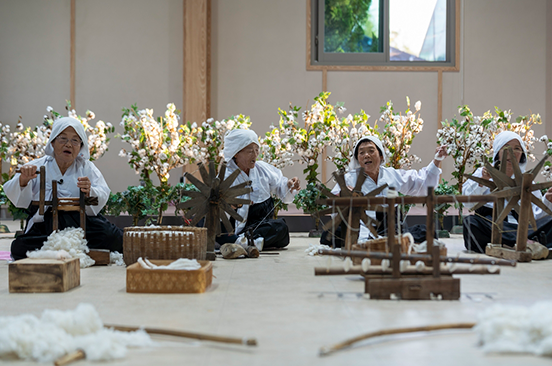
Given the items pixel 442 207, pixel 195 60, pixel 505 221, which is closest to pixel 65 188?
pixel 505 221

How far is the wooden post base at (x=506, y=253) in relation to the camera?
4.01 meters

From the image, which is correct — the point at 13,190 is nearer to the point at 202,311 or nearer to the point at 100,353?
the point at 202,311

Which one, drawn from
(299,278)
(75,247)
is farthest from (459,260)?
(75,247)

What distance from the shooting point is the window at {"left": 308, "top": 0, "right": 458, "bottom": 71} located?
873 cm

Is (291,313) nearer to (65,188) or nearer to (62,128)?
(65,188)

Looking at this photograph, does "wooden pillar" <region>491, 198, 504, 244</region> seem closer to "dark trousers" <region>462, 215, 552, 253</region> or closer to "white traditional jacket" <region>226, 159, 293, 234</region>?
"dark trousers" <region>462, 215, 552, 253</region>

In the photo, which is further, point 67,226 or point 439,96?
point 439,96

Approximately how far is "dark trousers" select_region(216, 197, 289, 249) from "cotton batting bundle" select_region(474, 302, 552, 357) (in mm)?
2963

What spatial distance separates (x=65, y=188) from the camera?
402 cm

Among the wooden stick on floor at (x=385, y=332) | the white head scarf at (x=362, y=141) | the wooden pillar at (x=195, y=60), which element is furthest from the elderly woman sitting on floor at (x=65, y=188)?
the wooden pillar at (x=195, y=60)

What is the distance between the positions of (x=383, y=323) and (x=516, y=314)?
0.50 m

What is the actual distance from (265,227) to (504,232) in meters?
1.99

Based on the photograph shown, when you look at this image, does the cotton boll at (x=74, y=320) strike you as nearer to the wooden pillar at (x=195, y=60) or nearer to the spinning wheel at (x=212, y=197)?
the spinning wheel at (x=212, y=197)

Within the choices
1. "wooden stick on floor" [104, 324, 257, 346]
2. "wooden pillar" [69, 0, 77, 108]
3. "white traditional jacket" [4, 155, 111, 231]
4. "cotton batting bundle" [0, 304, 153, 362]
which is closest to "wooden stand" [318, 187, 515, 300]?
"wooden stick on floor" [104, 324, 257, 346]
